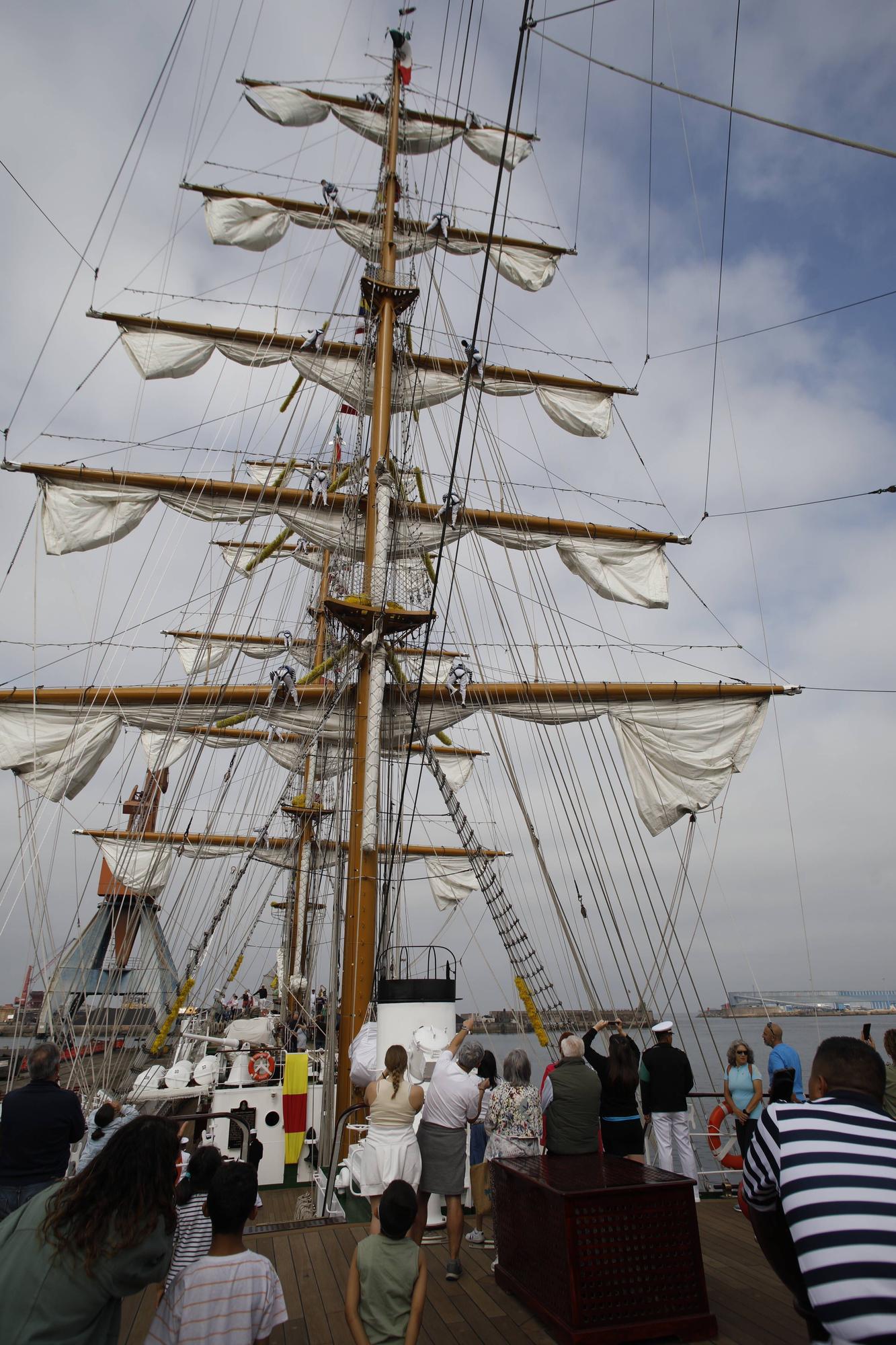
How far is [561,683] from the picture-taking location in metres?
14.6

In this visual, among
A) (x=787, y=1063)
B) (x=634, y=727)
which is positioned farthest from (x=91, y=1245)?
(x=634, y=727)

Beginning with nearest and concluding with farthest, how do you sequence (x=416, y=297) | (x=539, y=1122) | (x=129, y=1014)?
1. (x=539, y=1122)
2. (x=416, y=297)
3. (x=129, y=1014)

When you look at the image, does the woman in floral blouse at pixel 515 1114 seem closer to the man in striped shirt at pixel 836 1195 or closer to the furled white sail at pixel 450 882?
the man in striped shirt at pixel 836 1195

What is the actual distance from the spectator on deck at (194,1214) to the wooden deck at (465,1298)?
1.10m

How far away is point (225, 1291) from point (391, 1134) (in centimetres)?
216

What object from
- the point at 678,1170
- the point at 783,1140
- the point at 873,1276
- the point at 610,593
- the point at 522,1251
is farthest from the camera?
the point at 610,593

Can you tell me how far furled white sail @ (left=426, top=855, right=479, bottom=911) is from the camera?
3159 centimetres

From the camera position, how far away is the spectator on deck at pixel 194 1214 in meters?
3.01

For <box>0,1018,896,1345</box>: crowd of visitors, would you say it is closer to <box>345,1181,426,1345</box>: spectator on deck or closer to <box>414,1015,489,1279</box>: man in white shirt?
<box>345,1181,426,1345</box>: spectator on deck

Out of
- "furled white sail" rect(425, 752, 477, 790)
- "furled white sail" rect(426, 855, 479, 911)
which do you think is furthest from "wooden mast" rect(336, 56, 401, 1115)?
"furled white sail" rect(426, 855, 479, 911)

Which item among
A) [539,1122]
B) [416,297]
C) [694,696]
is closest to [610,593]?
[694,696]

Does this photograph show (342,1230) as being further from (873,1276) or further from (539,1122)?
(873,1276)

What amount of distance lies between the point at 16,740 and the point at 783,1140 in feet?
47.6

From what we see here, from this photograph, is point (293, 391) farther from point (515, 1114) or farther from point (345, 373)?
point (515, 1114)
